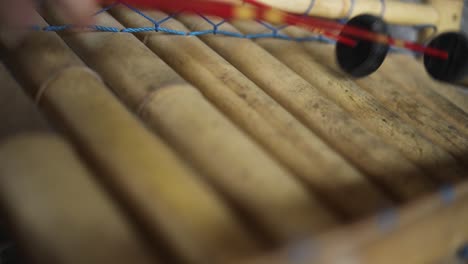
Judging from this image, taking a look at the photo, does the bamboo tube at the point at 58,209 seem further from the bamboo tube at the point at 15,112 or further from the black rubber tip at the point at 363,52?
the black rubber tip at the point at 363,52

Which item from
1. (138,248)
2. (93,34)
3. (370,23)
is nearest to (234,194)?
(138,248)

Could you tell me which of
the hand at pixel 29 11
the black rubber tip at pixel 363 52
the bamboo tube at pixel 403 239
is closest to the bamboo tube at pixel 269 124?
the bamboo tube at pixel 403 239

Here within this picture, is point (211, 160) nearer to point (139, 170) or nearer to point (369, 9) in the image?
point (139, 170)

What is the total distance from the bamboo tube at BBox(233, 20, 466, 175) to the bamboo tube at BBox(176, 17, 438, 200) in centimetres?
8

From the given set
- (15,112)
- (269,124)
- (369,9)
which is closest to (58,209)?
(15,112)

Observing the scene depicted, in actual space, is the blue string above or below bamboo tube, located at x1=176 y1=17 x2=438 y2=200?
above

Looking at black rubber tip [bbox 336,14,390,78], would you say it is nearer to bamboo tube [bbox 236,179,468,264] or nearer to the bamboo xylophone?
the bamboo xylophone

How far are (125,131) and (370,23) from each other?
0.90 meters

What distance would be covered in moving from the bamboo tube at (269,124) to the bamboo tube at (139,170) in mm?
276

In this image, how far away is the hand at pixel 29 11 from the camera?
1071 mm

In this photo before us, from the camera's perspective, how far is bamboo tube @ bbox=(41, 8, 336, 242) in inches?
31.3

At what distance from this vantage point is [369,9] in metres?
1.92

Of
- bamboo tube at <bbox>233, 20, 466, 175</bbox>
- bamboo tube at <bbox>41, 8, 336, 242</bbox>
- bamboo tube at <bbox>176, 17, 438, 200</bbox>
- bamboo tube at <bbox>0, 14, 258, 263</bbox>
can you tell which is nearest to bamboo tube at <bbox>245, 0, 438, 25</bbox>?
bamboo tube at <bbox>233, 20, 466, 175</bbox>

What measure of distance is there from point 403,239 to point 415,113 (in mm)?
763
